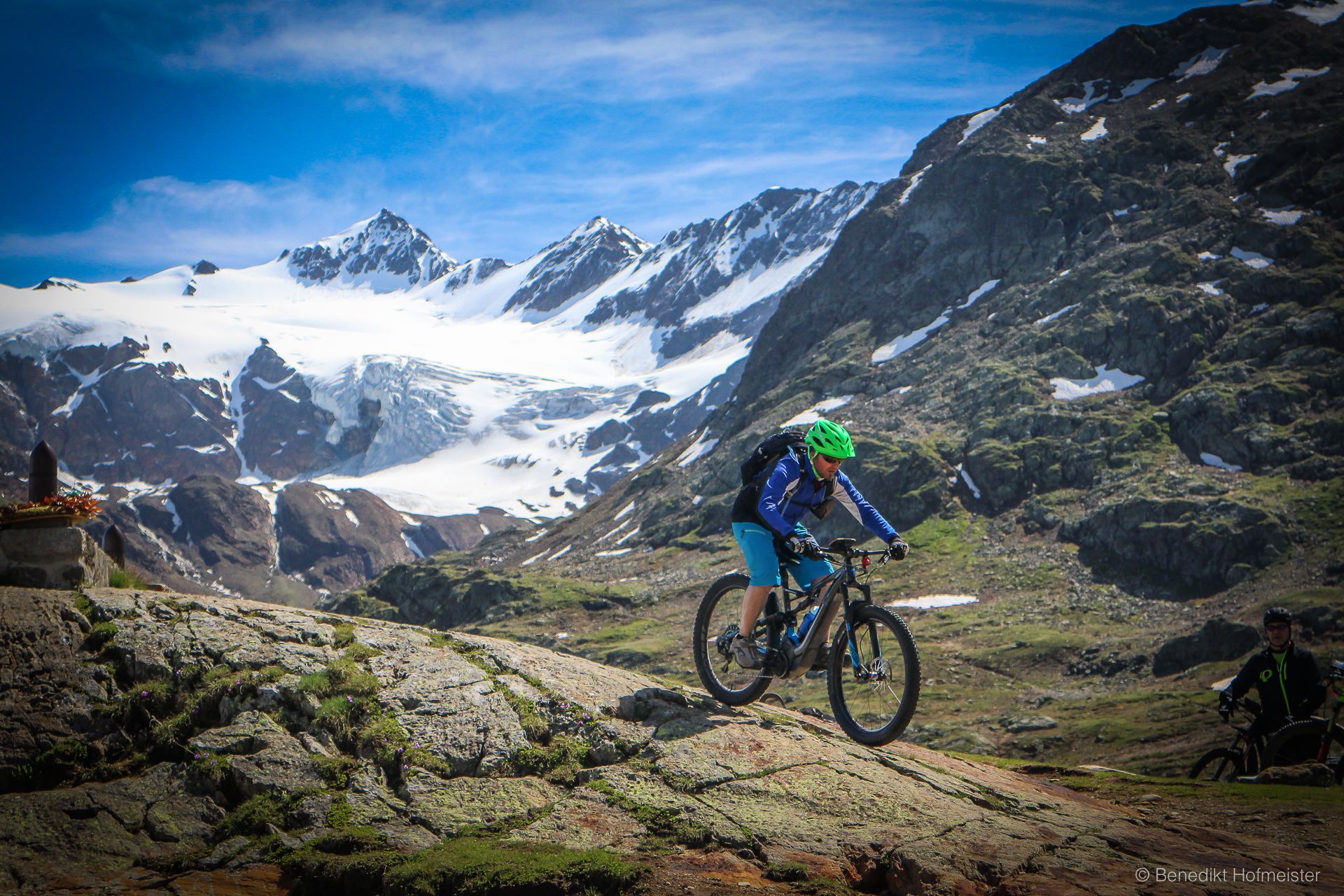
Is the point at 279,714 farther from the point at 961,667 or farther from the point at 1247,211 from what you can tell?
the point at 1247,211

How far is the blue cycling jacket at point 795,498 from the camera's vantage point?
45.3 ft

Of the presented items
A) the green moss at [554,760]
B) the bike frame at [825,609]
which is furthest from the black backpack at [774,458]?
the green moss at [554,760]

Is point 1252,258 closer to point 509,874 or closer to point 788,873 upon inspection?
point 788,873

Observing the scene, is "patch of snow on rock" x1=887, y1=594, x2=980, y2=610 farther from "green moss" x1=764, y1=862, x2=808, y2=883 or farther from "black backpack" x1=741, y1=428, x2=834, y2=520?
"green moss" x1=764, y1=862, x2=808, y2=883

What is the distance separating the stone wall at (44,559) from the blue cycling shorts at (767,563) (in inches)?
412

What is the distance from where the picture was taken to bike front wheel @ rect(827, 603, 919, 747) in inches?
499

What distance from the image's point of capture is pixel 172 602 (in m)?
14.3

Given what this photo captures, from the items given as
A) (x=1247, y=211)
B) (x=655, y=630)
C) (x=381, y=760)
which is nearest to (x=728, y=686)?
(x=381, y=760)

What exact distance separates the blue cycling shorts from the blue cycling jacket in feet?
0.70

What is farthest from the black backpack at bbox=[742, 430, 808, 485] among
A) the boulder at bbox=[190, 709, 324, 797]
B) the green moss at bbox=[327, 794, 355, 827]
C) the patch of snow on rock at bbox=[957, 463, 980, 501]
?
the patch of snow on rock at bbox=[957, 463, 980, 501]

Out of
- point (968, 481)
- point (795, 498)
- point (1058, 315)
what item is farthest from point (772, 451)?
point (1058, 315)

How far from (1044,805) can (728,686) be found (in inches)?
203

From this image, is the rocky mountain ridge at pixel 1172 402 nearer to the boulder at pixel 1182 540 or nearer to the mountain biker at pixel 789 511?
the boulder at pixel 1182 540

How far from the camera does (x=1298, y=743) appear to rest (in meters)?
16.6
